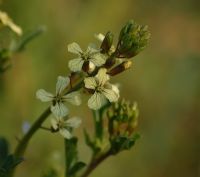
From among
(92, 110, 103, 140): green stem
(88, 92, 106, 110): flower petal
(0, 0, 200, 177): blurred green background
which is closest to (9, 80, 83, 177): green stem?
(88, 92, 106, 110): flower petal

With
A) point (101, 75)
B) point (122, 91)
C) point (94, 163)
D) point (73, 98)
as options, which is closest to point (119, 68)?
point (101, 75)

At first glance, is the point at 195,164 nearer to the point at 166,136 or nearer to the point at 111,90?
the point at 166,136

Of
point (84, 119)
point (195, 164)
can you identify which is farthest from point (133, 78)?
point (195, 164)

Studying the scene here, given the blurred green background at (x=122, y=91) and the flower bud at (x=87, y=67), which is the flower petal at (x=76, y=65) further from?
the blurred green background at (x=122, y=91)

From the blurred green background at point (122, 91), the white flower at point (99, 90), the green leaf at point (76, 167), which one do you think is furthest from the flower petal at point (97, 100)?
the blurred green background at point (122, 91)

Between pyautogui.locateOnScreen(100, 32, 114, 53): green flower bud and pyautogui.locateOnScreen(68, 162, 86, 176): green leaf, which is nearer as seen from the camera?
pyautogui.locateOnScreen(100, 32, 114, 53): green flower bud

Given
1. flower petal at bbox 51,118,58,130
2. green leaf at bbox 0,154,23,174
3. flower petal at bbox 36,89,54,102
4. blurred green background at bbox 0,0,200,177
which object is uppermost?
blurred green background at bbox 0,0,200,177

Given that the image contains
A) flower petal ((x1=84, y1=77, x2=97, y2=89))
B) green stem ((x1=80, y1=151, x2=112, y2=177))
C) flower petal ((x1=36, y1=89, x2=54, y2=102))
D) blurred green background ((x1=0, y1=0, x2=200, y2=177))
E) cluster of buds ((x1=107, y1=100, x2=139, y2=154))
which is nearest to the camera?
flower petal ((x1=84, y1=77, x2=97, y2=89))

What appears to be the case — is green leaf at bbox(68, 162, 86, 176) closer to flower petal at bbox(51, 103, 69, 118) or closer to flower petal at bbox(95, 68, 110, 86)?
flower petal at bbox(51, 103, 69, 118)
